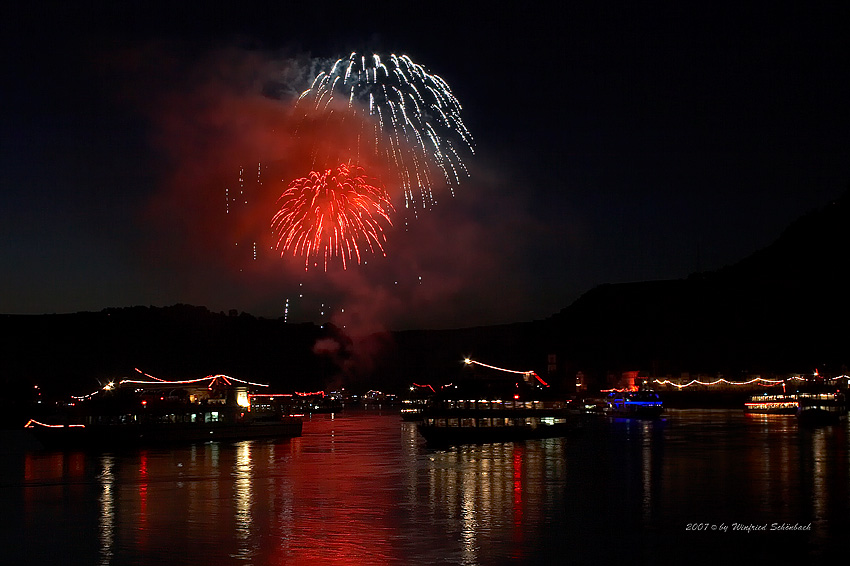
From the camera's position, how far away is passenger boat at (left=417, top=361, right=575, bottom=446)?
68688 millimetres

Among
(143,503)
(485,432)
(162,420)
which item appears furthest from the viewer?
(162,420)

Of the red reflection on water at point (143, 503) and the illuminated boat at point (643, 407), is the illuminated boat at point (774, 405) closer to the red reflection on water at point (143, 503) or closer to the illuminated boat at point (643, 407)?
the illuminated boat at point (643, 407)

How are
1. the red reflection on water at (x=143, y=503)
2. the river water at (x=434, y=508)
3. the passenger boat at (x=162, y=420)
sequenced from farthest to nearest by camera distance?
1. the passenger boat at (x=162, y=420)
2. the red reflection on water at (x=143, y=503)
3. the river water at (x=434, y=508)

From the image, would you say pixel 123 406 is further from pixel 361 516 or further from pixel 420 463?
pixel 361 516

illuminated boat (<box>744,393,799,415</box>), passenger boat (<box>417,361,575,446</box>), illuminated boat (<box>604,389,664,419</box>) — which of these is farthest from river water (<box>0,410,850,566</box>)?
illuminated boat (<box>744,393,799,415</box>)

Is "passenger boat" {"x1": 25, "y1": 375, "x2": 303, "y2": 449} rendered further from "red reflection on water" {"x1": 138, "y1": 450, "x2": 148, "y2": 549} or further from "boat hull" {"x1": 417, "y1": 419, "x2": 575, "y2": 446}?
"red reflection on water" {"x1": 138, "y1": 450, "x2": 148, "y2": 549}

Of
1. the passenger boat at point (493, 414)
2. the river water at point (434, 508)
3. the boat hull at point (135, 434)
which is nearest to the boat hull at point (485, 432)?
the passenger boat at point (493, 414)

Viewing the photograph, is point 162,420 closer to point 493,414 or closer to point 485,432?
point 485,432

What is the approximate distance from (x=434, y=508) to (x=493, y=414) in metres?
42.4

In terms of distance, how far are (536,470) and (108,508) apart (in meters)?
21.0

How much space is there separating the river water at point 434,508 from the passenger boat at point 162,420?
14.4 metres

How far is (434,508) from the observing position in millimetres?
29109

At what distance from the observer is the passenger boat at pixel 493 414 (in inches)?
2704

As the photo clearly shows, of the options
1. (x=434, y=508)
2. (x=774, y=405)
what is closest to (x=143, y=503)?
(x=434, y=508)
